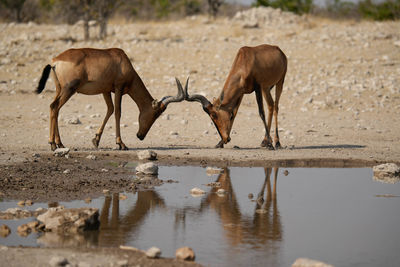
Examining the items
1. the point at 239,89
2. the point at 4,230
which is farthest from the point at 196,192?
the point at 239,89

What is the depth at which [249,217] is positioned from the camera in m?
7.96

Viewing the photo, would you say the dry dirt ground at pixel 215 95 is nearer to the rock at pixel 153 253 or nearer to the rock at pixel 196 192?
the rock at pixel 196 192

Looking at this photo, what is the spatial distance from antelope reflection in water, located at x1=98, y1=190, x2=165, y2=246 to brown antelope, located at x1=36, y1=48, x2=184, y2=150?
11.8 feet

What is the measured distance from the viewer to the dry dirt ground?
12203 millimetres

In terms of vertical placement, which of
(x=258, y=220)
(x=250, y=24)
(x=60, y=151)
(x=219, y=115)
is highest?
(x=250, y=24)

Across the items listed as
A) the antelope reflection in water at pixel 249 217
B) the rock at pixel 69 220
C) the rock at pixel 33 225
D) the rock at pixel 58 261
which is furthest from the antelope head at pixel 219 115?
the rock at pixel 58 261

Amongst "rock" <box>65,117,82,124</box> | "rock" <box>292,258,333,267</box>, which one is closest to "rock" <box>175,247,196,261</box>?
"rock" <box>292,258,333,267</box>

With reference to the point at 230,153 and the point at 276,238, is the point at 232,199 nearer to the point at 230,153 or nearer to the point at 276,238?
the point at 276,238

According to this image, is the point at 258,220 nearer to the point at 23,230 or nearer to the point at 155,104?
the point at 23,230

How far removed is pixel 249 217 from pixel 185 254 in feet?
6.14

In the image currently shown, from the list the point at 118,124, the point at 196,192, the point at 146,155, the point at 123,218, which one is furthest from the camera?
the point at 118,124

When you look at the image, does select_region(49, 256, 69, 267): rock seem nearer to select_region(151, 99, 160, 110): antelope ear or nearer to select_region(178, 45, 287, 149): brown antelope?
select_region(178, 45, 287, 149): brown antelope

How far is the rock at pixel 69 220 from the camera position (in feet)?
23.2

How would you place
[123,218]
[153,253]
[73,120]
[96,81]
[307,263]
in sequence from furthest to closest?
[73,120] < [96,81] < [123,218] < [153,253] < [307,263]
